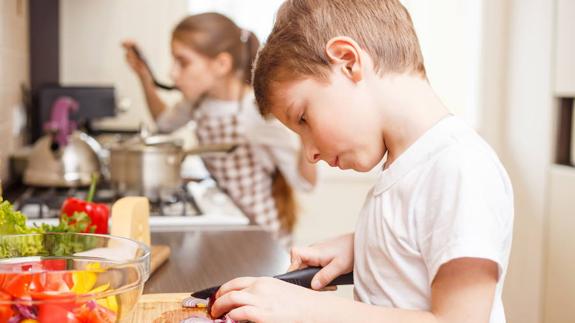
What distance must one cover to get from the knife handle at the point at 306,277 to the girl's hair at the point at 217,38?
4.50 feet

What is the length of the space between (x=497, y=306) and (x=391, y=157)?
207 mm

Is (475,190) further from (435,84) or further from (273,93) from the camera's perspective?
(435,84)

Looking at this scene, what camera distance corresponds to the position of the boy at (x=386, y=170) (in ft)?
2.48

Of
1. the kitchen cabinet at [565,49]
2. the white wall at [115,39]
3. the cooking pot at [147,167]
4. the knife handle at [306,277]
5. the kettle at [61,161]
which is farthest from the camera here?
the white wall at [115,39]

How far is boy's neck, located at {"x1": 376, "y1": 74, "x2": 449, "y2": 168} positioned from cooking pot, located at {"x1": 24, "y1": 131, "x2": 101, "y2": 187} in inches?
51.7

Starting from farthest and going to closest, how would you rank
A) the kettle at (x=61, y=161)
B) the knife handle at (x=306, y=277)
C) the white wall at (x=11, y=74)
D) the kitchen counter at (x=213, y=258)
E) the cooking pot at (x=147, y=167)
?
the white wall at (x=11, y=74) < the kettle at (x=61, y=161) < the cooking pot at (x=147, y=167) < the kitchen counter at (x=213, y=258) < the knife handle at (x=306, y=277)

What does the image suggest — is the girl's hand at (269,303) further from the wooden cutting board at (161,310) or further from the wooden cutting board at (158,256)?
the wooden cutting board at (158,256)

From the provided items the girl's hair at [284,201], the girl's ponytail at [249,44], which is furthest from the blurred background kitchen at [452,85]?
the girl's ponytail at [249,44]

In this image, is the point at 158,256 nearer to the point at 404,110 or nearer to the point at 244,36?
the point at 404,110

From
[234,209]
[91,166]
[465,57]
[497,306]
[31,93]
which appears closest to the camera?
[497,306]

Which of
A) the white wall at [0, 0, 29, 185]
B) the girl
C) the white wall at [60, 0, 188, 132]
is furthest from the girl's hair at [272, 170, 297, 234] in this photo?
A: the white wall at [60, 0, 188, 132]

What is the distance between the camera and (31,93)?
2775 millimetres

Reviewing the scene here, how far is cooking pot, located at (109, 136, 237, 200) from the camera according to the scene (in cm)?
182

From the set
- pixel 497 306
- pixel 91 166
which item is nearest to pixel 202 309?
pixel 497 306
